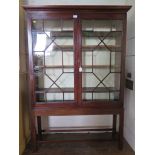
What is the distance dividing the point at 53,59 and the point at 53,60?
1cm

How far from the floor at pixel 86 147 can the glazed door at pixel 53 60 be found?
63 cm

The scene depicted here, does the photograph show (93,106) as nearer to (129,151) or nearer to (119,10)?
(129,151)

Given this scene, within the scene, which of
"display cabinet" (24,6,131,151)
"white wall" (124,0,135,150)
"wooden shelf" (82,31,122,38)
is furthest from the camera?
"white wall" (124,0,135,150)

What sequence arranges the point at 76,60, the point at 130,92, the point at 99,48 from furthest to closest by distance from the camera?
the point at 130,92, the point at 99,48, the point at 76,60

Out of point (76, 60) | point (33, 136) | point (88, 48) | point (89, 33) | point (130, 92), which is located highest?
point (89, 33)

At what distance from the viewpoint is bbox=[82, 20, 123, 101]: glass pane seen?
2.10 m

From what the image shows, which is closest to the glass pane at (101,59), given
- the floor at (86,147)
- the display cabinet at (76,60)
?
the display cabinet at (76,60)

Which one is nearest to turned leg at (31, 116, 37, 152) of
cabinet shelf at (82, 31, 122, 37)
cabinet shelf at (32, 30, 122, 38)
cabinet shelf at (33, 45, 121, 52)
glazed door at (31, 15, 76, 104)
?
glazed door at (31, 15, 76, 104)

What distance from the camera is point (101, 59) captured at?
7.17ft

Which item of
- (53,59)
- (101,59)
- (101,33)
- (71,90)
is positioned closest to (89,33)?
(101,33)

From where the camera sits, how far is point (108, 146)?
2.28 meters

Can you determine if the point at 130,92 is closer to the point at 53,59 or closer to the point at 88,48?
the point at 88,48

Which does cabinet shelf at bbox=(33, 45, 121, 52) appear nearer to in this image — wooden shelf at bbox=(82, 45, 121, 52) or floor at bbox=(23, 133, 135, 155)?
wooden shelf at bbox=(82, 45, 121, 52)

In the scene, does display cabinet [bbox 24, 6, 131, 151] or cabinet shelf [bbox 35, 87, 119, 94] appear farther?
cabinet shelf [bbox 35, 87, 119, 94]
